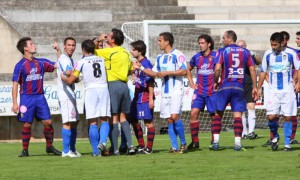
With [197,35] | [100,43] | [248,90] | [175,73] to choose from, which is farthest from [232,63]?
[197,35]

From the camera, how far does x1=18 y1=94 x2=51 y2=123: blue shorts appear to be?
16422 mm

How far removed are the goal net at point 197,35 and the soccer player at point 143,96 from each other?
7.44m

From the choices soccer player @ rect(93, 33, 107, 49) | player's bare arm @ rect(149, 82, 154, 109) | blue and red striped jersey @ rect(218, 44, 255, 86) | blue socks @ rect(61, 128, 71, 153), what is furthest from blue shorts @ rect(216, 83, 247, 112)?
blue socks @ rect(61, 128, 71, 153)

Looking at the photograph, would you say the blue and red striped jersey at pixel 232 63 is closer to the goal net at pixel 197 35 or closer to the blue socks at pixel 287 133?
the blue socks at pixel 287 133

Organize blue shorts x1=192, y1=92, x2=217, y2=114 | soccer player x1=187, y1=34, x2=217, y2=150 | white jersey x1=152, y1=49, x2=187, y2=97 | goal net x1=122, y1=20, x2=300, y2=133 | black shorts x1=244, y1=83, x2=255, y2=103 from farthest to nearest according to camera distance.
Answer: goal net x1=122, y1=20, x2=300, y2=133
black shorts x1=244, y1=83, x2=255, y2=103
blue shorts x1=192, y1=92, x2=217, y2=114
soccer player x1=187, y1=34, x2=217, y2=150
white jersey x1=152, y1=49, x2=187, y2=97

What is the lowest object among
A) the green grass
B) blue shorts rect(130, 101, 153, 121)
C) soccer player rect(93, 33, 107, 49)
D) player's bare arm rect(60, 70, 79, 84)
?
the green grass

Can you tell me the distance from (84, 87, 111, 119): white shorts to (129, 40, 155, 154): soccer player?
1.04 metres

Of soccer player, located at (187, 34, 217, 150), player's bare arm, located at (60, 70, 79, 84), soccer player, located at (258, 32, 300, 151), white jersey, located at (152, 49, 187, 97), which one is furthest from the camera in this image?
soccer player, located at (187, 34, 217, 150)

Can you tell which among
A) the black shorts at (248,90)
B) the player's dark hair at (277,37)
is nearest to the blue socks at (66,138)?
the player's dark hair at (277,37)

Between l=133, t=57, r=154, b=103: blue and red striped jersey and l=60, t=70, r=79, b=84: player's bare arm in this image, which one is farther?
l=133, t=57, r=154, b=103: blue and red striped jersey

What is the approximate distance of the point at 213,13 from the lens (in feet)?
104

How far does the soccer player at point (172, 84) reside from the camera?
16.1 metres

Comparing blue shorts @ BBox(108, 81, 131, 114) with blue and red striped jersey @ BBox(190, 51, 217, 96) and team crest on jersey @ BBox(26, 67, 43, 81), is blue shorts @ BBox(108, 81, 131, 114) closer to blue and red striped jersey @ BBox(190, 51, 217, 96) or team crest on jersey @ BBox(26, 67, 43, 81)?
team crest on jersey @ BBox(26, 67, 43, 81)

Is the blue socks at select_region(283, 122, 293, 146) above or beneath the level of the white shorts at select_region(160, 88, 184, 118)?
beneath
